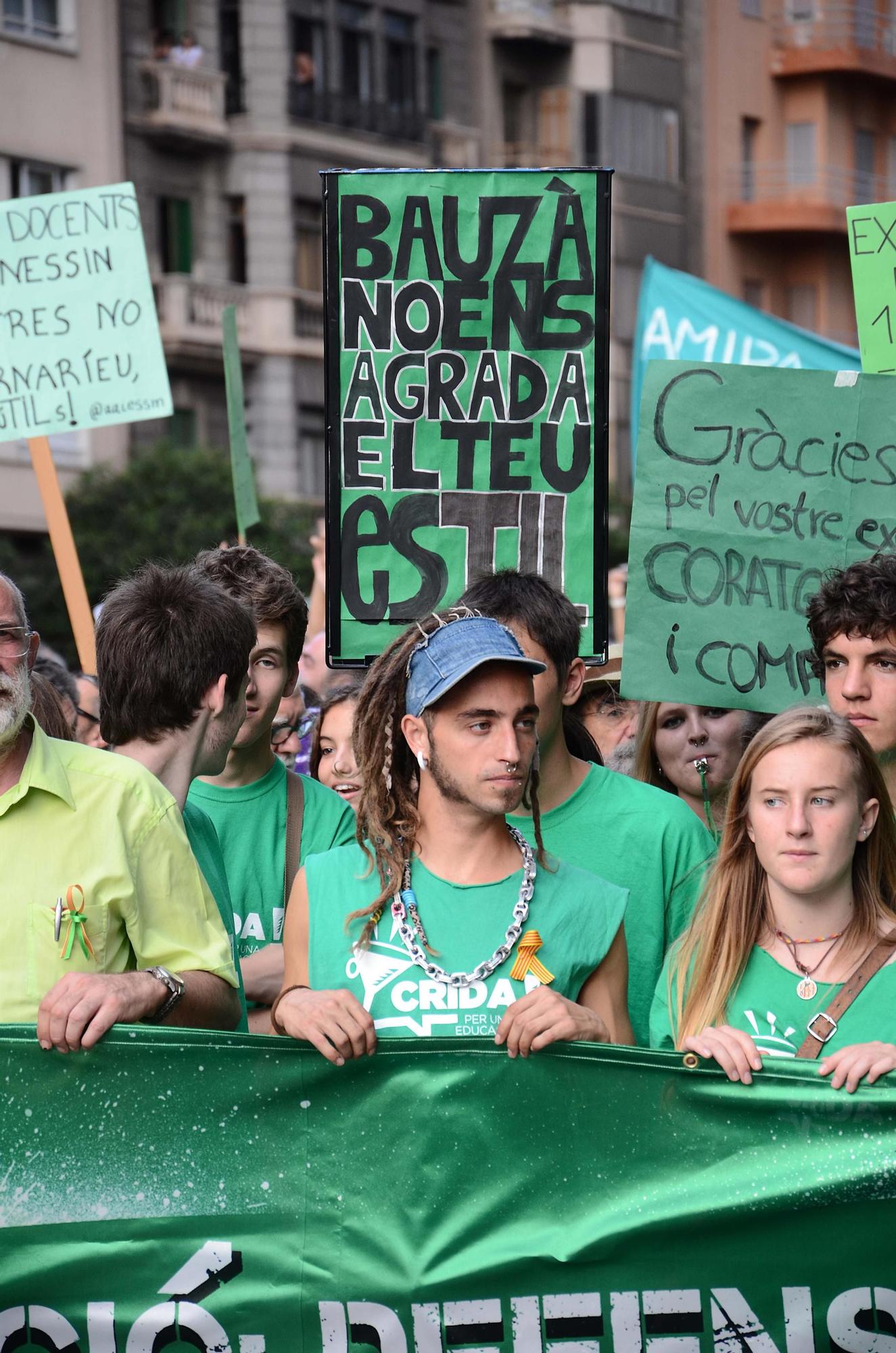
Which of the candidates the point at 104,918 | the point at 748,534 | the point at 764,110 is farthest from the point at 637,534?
the point at 764,110

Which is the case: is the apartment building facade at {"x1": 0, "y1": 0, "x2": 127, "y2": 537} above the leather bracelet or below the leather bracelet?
above

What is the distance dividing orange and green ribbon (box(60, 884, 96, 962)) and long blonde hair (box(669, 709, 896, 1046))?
1003 millimetres

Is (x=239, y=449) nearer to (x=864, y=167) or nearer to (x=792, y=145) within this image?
(x=792, y=145)

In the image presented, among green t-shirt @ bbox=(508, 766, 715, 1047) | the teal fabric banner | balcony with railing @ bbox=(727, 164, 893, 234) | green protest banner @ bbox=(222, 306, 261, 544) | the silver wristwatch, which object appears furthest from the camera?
balcony with railing @ bbox=(727, 164, 893, 234)

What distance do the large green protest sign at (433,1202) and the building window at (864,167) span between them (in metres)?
41.7

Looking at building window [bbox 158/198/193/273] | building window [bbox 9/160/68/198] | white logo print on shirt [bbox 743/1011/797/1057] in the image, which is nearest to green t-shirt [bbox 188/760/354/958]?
white logo print on shirt [bbox 743/1011/797/1057]

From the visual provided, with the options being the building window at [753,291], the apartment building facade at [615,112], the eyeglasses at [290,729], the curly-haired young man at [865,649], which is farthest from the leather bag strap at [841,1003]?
the building window at [753,291]

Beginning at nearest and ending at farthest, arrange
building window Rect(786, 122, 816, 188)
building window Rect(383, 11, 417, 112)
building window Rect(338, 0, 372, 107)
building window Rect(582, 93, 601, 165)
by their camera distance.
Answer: building window Rect(338, 0, 372, 107) → building window Rect(383, 11, 417, 112) → building window Rect(582, 93, 601, 165) → building window Rect(786, 122, 816, 188)

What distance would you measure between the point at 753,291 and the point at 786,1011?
39.1 meters

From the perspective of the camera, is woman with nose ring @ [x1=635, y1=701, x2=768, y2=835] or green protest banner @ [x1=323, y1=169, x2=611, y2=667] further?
woman with nose ring @ [x1=635, y1=701, x2=768, y2=835]

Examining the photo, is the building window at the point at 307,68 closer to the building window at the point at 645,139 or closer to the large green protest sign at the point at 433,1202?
the building window at the point at 645,139

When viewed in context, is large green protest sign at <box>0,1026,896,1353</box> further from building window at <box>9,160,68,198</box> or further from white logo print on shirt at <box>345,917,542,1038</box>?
building window at <box>9,160,68,198</box>

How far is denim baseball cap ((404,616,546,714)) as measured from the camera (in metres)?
3.61

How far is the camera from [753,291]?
41.6 metres
